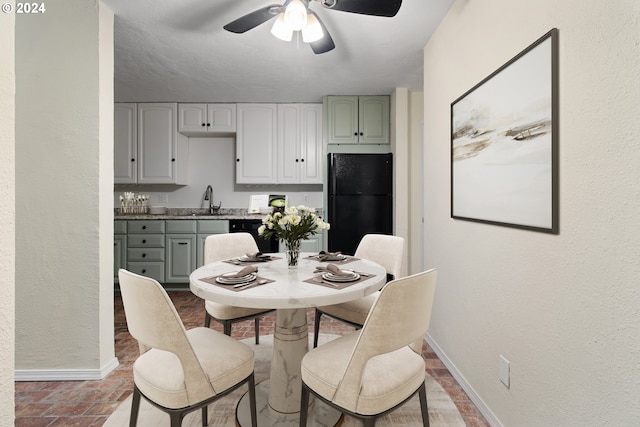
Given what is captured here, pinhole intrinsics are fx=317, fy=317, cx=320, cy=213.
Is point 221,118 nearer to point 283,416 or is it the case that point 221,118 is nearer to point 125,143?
point 125,143

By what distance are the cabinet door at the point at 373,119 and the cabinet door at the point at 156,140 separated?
7.62ft

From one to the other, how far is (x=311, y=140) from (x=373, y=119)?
80cm

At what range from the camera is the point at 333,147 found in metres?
3.80

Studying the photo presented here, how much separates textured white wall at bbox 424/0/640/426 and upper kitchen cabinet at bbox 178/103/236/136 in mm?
3006

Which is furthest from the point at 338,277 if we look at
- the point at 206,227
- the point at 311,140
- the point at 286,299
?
the point at 311,140

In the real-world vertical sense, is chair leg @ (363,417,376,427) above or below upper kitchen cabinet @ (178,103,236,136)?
below

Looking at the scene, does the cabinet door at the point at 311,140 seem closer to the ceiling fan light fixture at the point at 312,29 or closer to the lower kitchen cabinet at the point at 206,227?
the lower kitchen cabinet at the point at 206,227

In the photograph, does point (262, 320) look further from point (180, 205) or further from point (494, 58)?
point (494, 58)

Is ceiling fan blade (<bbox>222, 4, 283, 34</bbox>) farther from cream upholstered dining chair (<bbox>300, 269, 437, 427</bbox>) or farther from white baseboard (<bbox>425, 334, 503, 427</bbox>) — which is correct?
white baseboard (<bbox>425, 334, 503, 427</bbox>)

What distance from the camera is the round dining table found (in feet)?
3.89

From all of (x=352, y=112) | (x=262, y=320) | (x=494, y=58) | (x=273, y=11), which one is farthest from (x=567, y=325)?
(x=352, y=112)

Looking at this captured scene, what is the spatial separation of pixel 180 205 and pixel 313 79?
251 centimetres

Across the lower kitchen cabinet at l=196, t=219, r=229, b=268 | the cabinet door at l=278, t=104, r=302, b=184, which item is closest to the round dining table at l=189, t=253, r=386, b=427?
the lower kitchen cabinet at l=196, t=219, r=229, b=268

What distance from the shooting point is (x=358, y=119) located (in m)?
3.77
